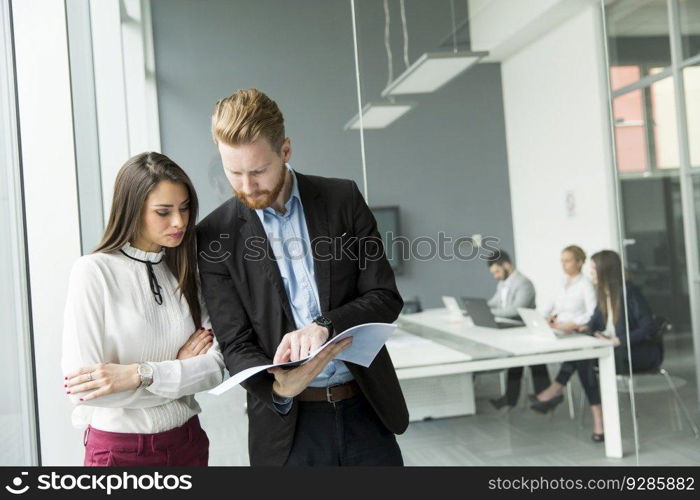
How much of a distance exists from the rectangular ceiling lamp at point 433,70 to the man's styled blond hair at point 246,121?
175cm

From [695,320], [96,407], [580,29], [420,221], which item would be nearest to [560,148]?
[580,29]

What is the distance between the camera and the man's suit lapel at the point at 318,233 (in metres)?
1.88

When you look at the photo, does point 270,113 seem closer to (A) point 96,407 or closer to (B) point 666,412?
(A) point 96,407

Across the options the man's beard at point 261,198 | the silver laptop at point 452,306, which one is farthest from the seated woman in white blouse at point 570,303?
the man's beard at point 261,198

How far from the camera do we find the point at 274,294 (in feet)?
6.08

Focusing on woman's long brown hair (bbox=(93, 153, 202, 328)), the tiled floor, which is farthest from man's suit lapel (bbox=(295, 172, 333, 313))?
the tiled floor

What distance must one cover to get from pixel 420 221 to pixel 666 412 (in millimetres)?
1804

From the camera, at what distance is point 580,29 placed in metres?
3.64

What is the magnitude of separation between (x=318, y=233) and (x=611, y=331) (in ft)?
7.77

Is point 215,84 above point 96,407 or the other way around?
above

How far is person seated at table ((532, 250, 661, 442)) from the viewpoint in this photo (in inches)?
142

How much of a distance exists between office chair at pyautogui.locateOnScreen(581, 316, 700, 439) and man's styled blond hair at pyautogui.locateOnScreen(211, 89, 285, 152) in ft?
8.94

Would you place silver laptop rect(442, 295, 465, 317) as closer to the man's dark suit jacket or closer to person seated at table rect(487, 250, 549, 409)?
person seated at table rect(487, 250, 549, 409)

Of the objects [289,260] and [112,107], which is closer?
[289,260]
